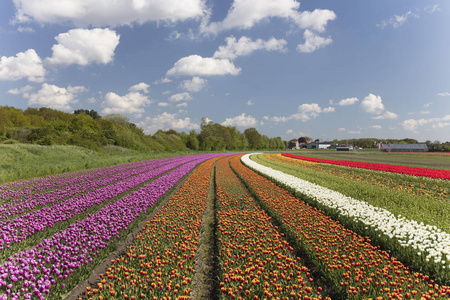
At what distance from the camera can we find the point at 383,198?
11031mm

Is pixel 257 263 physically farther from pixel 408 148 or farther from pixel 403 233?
pixel 408 148

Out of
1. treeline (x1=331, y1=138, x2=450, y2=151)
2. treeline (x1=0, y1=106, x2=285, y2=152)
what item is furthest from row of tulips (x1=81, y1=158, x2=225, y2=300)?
treeline (x1=331, y1=138, x2=450, y2=151)

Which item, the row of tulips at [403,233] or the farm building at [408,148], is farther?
the farm building at [408,148]

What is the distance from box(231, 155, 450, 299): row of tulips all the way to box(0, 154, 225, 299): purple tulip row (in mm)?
5596

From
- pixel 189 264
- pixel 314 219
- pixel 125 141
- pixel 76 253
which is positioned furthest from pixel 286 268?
pixel 125 141

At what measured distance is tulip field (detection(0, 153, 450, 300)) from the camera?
182 inches

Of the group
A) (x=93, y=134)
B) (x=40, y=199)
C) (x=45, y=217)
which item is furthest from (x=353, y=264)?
(x=93, y=134)

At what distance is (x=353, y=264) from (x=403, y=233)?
2.29 m

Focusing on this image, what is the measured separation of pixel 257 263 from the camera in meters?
5.54

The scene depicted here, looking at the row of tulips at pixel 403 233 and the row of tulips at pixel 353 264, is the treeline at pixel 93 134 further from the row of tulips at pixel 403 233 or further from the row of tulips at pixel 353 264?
the row of tulips at pixel 353 264

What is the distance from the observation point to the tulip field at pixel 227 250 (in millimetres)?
4621

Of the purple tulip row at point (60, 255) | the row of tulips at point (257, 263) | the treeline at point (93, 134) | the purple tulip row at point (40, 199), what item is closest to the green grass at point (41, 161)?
the purple tulip row at point (40, 199)

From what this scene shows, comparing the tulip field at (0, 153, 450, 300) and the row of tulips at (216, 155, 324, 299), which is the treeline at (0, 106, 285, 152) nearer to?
the tulip field at (0, 153, 450, 300)

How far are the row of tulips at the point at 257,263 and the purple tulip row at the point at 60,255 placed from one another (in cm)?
335
